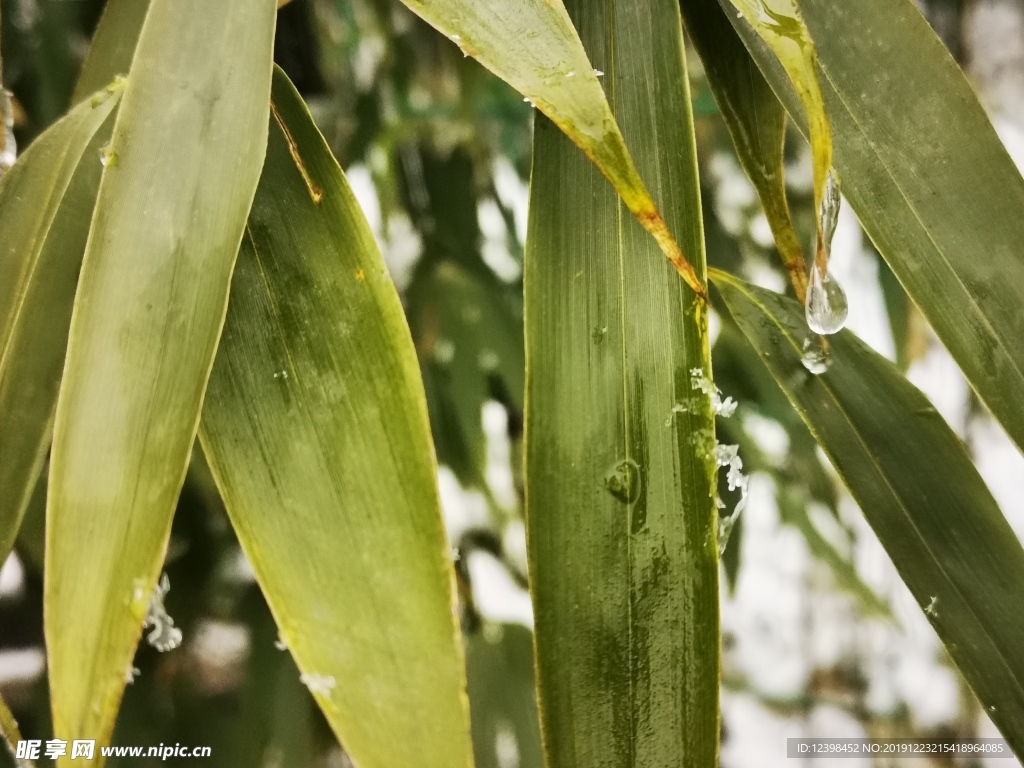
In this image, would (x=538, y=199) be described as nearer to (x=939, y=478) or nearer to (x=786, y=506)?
(x=939, y=478)

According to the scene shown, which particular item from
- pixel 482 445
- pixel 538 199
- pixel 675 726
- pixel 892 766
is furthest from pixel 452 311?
pixel 892 766

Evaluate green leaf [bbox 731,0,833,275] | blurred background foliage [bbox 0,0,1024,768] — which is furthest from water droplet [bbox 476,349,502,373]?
green leaf [bbox 731,0,833,275]

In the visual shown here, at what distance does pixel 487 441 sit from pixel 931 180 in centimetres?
34

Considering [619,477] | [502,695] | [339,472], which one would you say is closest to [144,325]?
[339,472]

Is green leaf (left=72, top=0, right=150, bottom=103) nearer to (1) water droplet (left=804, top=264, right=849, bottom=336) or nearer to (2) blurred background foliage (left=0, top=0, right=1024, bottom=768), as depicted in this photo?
(2) blurred background foliage (left=0, top=0, right=1024, bottom=768)

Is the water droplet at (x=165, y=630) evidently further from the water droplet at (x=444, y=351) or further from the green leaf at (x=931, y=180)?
the green leaf at (x=931, y=180)

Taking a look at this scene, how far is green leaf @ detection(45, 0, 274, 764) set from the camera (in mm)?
180

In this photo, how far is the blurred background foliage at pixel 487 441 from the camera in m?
0.45

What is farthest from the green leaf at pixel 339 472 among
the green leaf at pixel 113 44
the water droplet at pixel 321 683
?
the green leaf at pixel 113 44

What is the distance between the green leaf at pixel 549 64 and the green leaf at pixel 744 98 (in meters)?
0.15

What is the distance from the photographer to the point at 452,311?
487 millimetres

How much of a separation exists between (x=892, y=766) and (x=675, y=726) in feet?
1.22

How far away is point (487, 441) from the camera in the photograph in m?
0.49

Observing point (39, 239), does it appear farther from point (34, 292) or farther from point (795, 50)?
point (795, 50)
